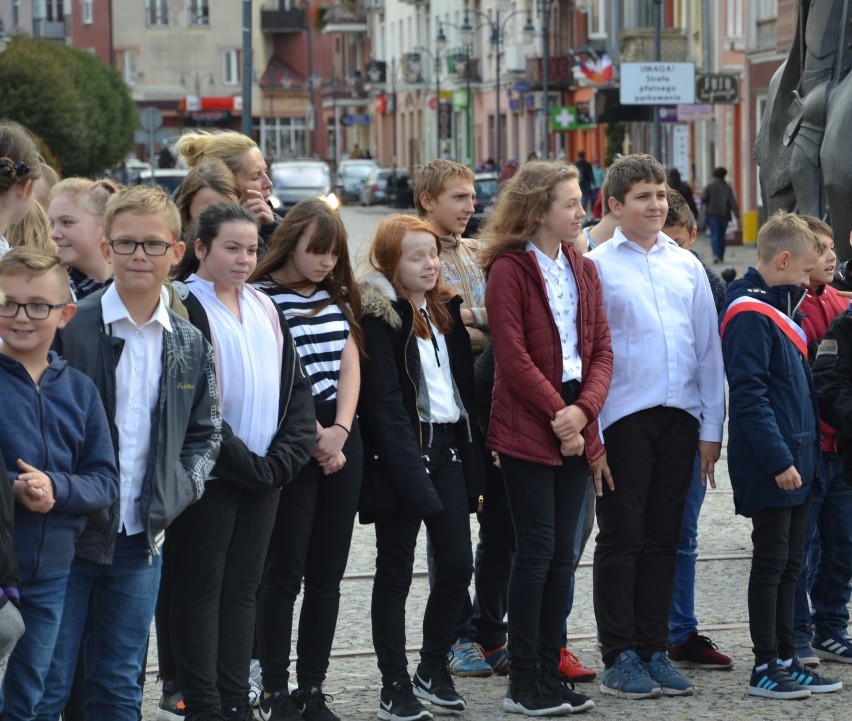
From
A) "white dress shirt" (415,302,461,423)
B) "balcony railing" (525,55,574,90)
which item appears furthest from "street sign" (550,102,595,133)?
"white dress shirt" (415,302,461,423)

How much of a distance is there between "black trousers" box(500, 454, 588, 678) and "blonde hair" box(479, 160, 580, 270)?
31.1 inches

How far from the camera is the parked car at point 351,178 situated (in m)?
71.1

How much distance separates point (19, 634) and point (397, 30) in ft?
314

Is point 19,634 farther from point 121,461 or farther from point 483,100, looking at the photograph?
point 483,100

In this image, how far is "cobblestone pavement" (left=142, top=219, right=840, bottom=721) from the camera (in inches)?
253

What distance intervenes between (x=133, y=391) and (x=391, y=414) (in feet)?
Result: 4.09

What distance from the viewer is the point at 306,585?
20.8ft

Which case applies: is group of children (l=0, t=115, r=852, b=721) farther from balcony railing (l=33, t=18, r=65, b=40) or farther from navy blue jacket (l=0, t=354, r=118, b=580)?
balcony railing (l=33, t=18, r=65, b=40)

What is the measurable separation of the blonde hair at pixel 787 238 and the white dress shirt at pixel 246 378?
2057mm

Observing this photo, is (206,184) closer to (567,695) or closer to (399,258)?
(399,258)

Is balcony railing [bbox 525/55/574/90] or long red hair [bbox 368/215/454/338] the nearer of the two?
long red hair [bbox 368/215/454/338]

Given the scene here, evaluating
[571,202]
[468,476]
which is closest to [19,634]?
[468,476]

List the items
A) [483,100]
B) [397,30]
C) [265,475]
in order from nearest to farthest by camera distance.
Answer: [265,475]
[483,100]
[397,30]

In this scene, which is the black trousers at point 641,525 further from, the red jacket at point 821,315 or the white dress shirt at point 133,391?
the white dress shirt at point 133,391
